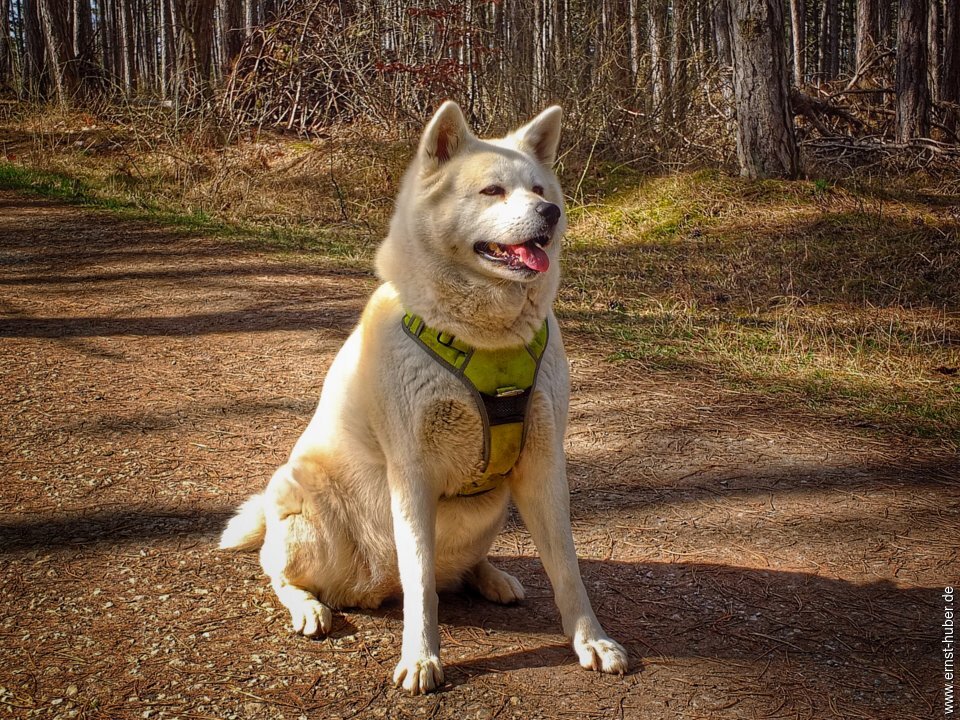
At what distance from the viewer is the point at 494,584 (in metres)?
3.00

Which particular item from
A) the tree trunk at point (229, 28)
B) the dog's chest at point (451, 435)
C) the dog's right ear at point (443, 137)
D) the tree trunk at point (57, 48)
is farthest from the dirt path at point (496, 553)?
the tree trunk at point (57, 48)

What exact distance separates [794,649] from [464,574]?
3.84 ft

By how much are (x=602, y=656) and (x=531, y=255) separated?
1279 mm

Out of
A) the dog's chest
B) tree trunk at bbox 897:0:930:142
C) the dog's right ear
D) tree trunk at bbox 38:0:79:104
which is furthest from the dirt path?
tree trunk at bbox 38:0:79:104

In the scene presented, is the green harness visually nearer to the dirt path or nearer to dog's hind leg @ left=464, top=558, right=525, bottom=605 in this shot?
dog's hind leg @ left=464, top=558, right=525, bottom=605

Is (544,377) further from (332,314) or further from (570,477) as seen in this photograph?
(332,314)

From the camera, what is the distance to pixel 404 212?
9.08 feet

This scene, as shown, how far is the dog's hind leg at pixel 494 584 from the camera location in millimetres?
2988

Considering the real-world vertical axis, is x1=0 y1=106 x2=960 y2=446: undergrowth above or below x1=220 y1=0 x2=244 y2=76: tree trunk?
below

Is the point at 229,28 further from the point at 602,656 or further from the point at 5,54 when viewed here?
the point at 602,656

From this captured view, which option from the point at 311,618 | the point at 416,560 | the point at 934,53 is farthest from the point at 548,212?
the point at 934,53

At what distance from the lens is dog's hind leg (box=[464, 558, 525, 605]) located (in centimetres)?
299

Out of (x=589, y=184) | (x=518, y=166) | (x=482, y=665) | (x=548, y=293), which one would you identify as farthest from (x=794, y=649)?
(x=589, y=184)

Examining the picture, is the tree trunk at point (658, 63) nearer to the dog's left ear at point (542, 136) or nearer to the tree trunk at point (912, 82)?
the tree trunk at point (912, 82)
